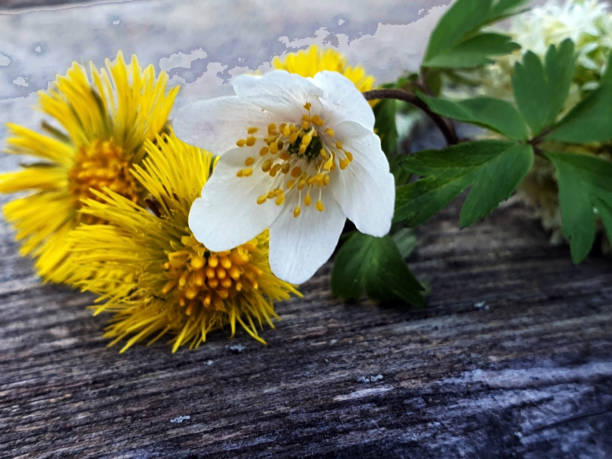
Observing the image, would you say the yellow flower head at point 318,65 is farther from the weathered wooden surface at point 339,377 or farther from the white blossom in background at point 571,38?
the white blossom in background at point 571,38

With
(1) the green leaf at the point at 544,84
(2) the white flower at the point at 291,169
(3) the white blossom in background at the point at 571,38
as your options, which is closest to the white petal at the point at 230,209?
(2) the white flower at the point at 291,169

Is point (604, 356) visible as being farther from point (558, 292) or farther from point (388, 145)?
point (388, 145)

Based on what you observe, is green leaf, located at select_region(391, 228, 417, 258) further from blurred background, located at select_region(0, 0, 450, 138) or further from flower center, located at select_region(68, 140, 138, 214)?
flower center, located at select_region(68, 140, 138, 214)

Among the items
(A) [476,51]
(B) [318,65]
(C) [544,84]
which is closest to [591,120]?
(C) [544,84]

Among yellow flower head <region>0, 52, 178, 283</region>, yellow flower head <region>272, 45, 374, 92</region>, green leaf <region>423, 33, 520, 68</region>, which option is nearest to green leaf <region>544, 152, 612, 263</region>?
green leaf <region>423, 33, 520, 68</region>

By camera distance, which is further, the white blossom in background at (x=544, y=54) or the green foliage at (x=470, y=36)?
the white blossom in background at (x=544, y=54)

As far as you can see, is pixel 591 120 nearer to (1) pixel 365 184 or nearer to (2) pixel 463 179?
(2) pixel 463 179
